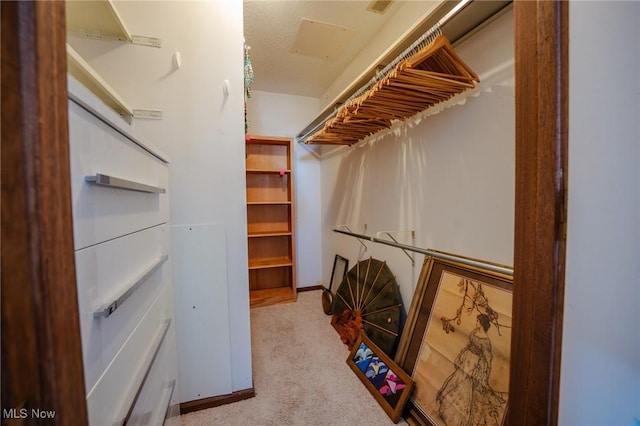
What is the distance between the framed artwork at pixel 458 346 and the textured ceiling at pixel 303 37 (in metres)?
1.87

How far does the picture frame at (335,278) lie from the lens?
2725 mm

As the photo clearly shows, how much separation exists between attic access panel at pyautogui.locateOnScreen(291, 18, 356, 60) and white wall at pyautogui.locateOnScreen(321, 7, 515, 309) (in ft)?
2.90

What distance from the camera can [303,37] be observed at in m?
2.13

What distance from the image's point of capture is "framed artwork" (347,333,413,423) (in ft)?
4.59

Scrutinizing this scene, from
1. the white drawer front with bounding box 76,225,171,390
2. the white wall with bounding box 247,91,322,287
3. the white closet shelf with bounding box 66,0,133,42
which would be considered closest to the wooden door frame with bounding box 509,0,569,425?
the white drawer front with bounding box 76,225,171,390

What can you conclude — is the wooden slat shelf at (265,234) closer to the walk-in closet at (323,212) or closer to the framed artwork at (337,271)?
the walk-in closet at (323,212)

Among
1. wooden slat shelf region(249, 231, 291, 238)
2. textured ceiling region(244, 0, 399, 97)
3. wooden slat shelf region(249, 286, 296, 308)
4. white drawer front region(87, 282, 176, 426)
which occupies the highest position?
textured ceiling region(244, 0, 399, 97)

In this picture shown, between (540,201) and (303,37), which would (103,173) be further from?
(303,37)

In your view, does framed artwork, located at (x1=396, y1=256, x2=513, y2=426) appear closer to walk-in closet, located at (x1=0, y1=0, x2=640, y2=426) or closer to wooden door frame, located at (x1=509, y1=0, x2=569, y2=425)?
walk-in closet, located at (x1=0, y1=0, x2=640, y2=426)

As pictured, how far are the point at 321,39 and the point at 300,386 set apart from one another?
8.84ft

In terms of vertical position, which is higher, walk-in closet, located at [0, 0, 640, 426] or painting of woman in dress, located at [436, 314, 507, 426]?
walk-in closet, located at [0, 0, 640, 426]

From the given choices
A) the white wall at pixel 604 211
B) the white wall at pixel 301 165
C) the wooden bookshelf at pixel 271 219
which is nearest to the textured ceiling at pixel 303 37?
the white wall at pixel 301 165

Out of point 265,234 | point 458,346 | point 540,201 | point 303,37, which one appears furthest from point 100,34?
point 458,346

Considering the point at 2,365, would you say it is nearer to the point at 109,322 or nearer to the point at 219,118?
the point at 109,322
